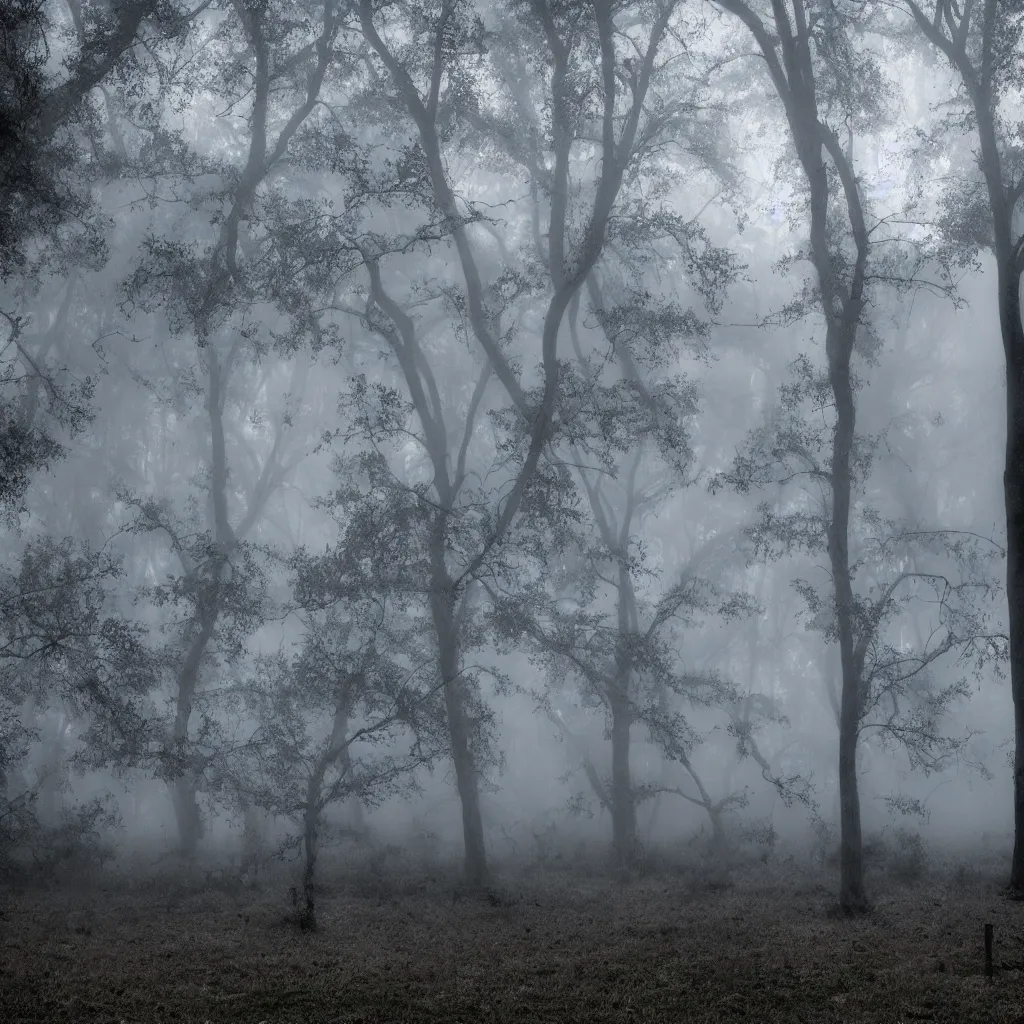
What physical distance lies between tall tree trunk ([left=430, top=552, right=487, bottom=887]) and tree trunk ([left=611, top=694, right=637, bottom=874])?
355 centimetres

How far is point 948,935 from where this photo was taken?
10844 mm

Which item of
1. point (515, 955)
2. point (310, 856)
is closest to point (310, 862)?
point (310, 856)

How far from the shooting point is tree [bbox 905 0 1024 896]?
504 inches

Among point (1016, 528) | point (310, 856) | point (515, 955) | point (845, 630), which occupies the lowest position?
point (515, 955)

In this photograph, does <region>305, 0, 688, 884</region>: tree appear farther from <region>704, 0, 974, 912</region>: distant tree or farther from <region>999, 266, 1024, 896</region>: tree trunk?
<region>999, 266, 1024, 896</region>: tree trunk

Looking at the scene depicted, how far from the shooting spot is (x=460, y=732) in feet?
52.9

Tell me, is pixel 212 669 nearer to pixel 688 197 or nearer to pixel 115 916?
pixel 115 916

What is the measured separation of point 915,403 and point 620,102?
62.8ft

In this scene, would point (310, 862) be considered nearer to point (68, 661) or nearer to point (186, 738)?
point (68, 661)

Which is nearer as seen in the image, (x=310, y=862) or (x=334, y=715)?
(x=310, y=862)

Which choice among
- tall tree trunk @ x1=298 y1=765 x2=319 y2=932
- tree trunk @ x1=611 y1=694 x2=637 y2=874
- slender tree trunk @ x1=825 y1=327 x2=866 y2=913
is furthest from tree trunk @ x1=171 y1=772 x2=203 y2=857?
slender tree trunk @ x1=825 y1=327 x2=866 y2=913

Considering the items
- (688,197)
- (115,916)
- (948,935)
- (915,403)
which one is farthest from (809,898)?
(915,403)

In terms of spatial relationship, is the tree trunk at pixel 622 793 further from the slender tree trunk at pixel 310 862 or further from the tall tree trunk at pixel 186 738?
the tall tree trunk at pixel 186 738

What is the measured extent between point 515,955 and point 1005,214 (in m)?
12.2
